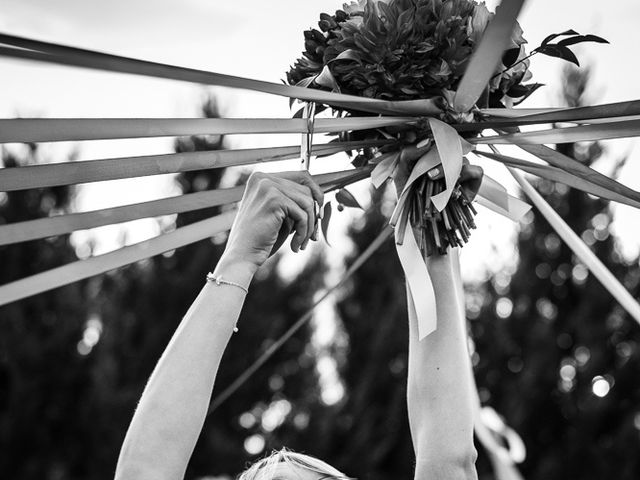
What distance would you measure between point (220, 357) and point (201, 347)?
0.27ft

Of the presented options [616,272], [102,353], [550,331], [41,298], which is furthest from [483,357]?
[41,298]

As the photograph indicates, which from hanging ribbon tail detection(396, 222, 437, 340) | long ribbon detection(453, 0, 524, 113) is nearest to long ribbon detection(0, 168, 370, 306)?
hanging ribbon tail detection(396, 222, 437, 340)

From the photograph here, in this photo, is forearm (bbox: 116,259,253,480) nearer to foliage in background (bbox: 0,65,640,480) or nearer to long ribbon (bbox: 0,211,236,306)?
long ribbon (bbox: 0,211,236,306)

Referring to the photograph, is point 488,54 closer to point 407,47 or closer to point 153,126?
point 407,47

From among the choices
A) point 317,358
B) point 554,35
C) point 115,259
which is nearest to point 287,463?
point 115,259

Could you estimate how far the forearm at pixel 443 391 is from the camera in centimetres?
244

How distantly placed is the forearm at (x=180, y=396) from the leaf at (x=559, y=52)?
4.02ft

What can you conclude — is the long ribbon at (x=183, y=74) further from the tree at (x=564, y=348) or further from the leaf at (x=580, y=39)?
the tree at (x=564, y=348)

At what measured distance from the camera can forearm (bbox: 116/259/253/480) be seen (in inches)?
74.9

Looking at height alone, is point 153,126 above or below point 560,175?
above

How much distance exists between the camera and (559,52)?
2672mm

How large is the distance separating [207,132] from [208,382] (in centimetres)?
72

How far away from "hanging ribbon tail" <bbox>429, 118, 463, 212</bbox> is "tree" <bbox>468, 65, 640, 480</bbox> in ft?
40.8

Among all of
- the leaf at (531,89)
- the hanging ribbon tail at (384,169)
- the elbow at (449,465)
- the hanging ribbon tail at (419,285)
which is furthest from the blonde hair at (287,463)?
the leaf at (531,89)
